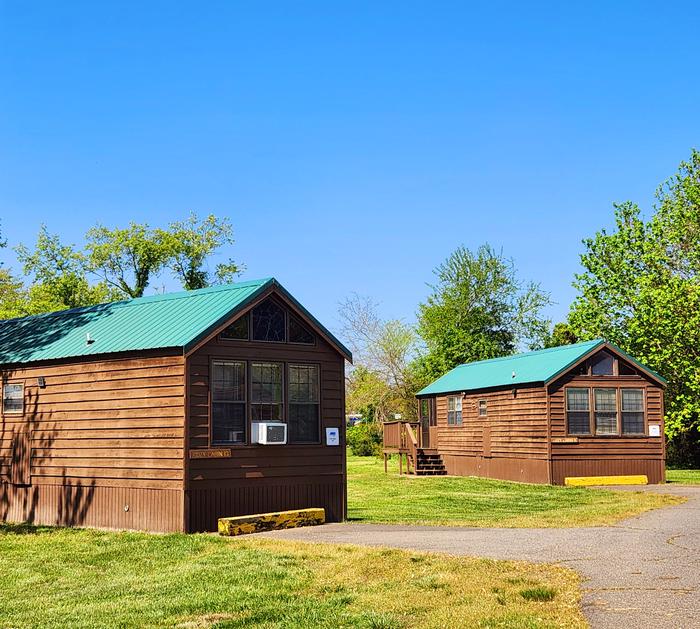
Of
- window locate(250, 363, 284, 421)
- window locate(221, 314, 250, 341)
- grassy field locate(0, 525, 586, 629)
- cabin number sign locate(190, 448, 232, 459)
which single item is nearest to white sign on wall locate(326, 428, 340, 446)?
window locate(250, 363, 284, 421)

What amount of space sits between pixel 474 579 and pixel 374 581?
1305mm

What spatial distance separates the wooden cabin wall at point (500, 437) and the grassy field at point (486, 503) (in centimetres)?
92

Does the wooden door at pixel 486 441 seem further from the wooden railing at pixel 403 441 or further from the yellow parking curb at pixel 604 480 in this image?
the yellow parking curb at pixel 604 480

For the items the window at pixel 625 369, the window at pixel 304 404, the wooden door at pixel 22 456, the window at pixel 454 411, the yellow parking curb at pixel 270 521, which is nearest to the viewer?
the yellow parking curb at pixel 270 521

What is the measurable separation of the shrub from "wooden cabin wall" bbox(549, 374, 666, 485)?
2616cm

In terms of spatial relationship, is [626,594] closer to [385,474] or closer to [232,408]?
[232,408]

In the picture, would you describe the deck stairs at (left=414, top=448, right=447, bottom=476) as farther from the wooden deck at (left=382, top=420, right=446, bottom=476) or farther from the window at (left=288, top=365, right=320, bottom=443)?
the window at (left=288, top=365, right=320, bottom=443)

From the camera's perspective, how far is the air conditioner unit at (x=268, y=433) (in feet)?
60.6

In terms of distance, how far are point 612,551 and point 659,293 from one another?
87.7 feet

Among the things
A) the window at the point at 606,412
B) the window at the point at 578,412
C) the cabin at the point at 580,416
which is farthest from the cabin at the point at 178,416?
the window at the point at 606,412

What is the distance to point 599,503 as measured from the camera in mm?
23719

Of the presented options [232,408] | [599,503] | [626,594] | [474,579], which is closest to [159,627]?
[474,579]

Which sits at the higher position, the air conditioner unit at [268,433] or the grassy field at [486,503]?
the air conditioner unit at [268,433]

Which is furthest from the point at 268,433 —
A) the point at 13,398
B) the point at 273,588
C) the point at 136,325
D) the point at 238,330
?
the point at 273,588
